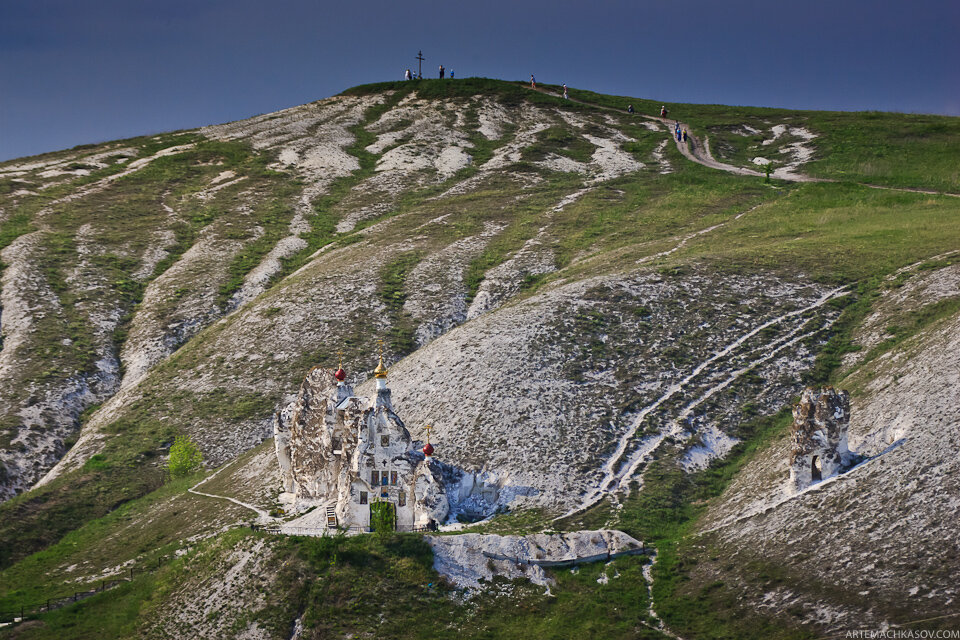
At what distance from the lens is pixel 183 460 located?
245ft

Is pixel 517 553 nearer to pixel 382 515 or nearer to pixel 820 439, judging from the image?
pixel 382 515

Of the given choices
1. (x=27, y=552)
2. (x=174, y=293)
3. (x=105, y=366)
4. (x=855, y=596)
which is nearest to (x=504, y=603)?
(x=855, y=596)

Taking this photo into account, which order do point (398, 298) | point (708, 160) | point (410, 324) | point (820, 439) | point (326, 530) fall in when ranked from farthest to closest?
point (708, 160)
point (398, 298)
point (410, 324)
point (326, 530)
point (820, 439)

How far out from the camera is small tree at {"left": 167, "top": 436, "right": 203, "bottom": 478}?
74625 millimetres

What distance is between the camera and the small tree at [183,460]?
74.6m

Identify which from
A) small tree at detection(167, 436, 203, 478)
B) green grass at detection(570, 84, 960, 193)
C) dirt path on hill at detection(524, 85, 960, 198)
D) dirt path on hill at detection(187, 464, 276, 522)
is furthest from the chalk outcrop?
green grass at detection(570, 84, 960, 193)

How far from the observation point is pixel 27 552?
65.4 meters

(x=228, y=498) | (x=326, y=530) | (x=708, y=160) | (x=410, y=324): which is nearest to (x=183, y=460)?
(x=228, y=498)

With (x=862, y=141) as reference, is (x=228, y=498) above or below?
below

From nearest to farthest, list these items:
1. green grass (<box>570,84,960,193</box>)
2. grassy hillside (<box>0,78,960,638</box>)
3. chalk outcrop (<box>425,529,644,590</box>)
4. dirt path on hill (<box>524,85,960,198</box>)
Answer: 1. grassy hillside (<box>0,78,960,638</box>)
2. chalk outcrop (<box>425,529,644,590</box>)
3. dirt path on hill (<box>524,85,960,198</box>)
4. green grass (<box>570,84,960,193</box>)

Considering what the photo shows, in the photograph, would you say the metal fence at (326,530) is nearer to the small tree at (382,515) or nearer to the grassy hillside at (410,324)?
the small tree at (382,515)

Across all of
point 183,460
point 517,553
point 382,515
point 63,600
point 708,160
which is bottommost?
point 63,600

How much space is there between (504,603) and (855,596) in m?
16.9

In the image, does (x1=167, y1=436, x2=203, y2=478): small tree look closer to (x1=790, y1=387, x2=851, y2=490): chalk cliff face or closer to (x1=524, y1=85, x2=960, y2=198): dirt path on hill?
(x1=790, y1=387, x2=851, y2=490): chalk cliff face
